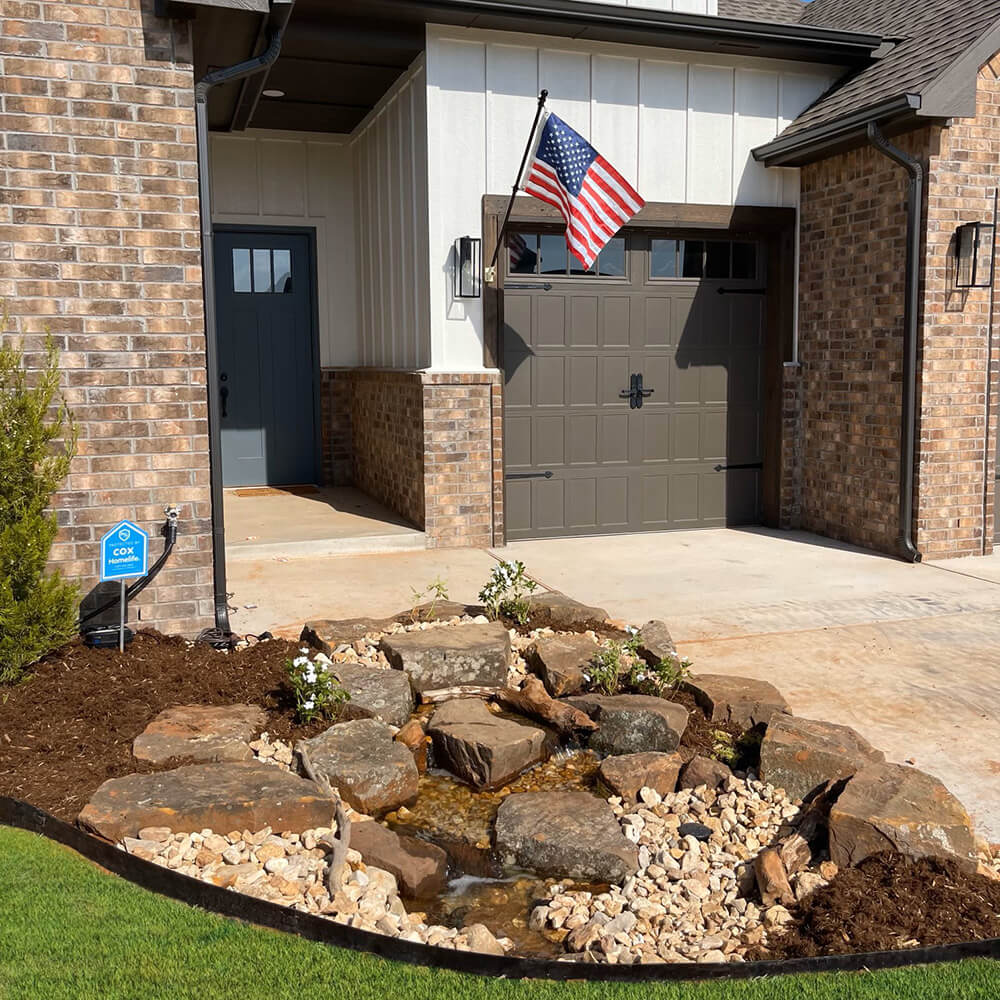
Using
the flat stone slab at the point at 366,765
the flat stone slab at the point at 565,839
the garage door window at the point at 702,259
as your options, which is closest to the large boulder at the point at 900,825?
the flat stone slab at the point at 565,839

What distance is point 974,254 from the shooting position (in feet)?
24.4

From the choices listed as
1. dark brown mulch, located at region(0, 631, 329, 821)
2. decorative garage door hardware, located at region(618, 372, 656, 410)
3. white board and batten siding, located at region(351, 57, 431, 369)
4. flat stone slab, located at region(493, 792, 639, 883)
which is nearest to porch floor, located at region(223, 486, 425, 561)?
white board and batten siding, located at region(351, 57, 431, 369)

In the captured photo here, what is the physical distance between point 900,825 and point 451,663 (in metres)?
2.18

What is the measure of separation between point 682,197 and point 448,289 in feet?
7.07

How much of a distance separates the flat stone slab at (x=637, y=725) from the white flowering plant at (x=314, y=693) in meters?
1.07

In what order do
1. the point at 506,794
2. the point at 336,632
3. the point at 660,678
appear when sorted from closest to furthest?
1. the point at 506,794
2. the point at 660,678
3. the point at 336,632

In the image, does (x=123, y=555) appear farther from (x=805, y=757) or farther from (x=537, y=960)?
(x=805, y=757)

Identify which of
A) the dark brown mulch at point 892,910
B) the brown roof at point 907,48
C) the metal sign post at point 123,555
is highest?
the brown roof at point 907,48

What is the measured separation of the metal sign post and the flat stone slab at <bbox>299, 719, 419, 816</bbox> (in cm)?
127

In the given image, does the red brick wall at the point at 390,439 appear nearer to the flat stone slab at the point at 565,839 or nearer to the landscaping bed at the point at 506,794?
the landscaping bed at the point at 506,794

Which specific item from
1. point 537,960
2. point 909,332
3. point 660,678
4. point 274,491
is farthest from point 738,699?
point 274,491

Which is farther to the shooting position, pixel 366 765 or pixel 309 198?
pixel 309 198

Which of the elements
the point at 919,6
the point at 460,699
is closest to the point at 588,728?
the point at 460,699

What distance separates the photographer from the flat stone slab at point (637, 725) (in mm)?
4094
